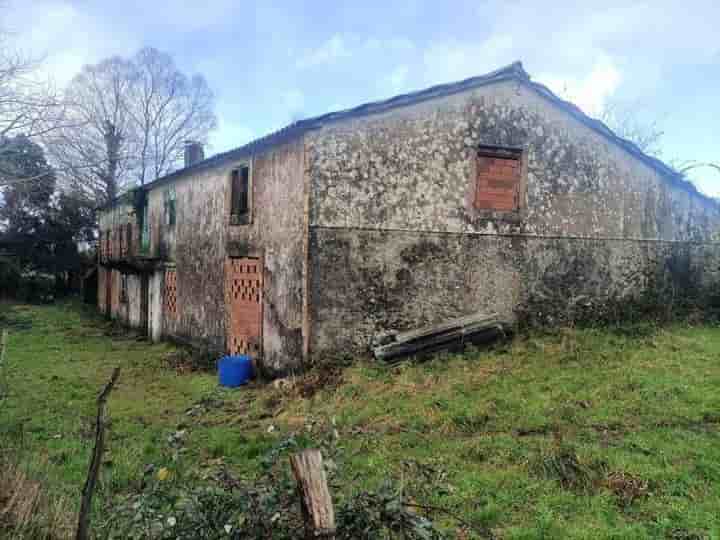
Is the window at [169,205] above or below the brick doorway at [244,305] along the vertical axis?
above

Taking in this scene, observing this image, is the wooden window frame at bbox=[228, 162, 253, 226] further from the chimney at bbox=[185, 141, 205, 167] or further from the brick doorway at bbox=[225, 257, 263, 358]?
the chimney at bbox=[185, 141, 205, 167]

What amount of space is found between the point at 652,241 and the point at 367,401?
8.07 metres

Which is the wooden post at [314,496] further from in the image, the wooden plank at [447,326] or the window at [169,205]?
the window at [169,205]

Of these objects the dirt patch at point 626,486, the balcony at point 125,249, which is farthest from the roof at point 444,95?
the dirt patch at point 626,486

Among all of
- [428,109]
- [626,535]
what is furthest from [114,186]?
[626,535]

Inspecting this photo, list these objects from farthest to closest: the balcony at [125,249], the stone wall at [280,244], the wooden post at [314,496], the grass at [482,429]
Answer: the balcony at [125,249]
the stone wall at [280,244]
the grass at [482,429]
the wooden post at [314,496]

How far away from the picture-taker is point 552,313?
35.2 ft

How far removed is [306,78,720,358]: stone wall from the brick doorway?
2.10 meters

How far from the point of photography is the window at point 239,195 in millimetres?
11570

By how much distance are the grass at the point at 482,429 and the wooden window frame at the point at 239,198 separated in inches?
134

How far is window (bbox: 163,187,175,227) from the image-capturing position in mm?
15789

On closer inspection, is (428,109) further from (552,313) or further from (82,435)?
(82,435)

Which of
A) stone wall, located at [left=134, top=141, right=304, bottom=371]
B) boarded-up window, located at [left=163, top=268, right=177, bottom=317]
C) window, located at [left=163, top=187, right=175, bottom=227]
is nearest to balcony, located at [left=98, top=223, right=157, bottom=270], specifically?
stone wall, located at [left=134, top=141, right=304, bottom=371]

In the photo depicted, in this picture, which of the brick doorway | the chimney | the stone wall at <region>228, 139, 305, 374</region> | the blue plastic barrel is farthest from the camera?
the chimney
